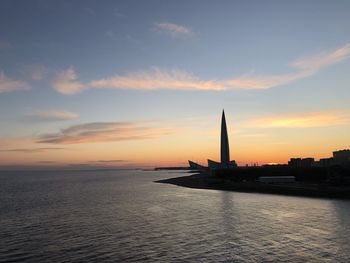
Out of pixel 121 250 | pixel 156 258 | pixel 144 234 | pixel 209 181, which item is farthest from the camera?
pixel 209 181

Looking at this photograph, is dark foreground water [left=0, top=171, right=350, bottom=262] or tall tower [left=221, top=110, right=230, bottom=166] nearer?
dark foreground water [left=0, top=171, right=350, bottom=262]

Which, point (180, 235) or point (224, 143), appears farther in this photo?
point (224, 143)

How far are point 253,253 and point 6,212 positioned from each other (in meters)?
43.7

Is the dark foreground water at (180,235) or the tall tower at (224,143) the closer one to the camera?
the dark foreground water at (180,235)

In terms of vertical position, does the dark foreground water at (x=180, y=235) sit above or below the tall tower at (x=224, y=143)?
below

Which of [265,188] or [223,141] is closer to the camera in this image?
[265,188]

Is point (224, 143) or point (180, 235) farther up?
point (224, 143)

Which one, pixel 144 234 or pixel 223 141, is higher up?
pixel 223 141

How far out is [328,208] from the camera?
5666 centimetres

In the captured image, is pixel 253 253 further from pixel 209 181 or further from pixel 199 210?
pixel 209 181

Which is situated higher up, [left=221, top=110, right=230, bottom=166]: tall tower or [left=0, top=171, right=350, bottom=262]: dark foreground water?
[left=221, top=110, right=230, bottom=166]: tall tower

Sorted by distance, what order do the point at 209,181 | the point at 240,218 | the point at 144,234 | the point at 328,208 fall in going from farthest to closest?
the point at 209,181, the point at 328,208, the point at 240,218, the point at 144,234

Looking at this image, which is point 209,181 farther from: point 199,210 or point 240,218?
point 240,218

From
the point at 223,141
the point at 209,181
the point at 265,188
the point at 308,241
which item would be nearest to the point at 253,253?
the point at 308,241
